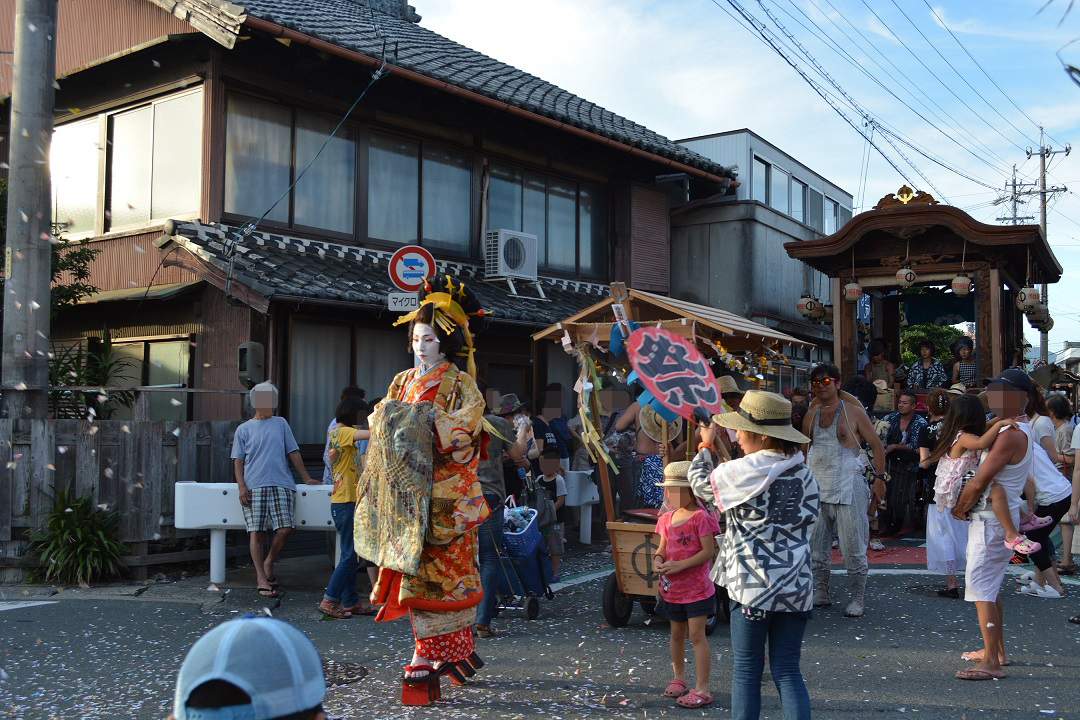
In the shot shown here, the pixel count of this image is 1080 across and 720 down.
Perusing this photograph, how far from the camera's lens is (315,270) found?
11.1 m

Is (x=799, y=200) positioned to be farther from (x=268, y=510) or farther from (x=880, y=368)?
(x=268, y=510)

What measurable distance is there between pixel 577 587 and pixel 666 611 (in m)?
3.61

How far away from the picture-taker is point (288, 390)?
36.2ft

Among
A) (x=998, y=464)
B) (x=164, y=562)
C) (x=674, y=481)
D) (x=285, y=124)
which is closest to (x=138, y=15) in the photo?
(x=285, y=124)

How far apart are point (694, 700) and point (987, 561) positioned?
201 centimetres

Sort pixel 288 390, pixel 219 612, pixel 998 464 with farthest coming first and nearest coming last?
pixel 288 390
pixel 219 612
pixel 998 464

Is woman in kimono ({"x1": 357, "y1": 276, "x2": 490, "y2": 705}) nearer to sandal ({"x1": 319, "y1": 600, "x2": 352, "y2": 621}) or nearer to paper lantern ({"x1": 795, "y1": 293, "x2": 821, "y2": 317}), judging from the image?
sandal ({"x1": 319, "y1": 600, "x2": 352, "y2": 621})

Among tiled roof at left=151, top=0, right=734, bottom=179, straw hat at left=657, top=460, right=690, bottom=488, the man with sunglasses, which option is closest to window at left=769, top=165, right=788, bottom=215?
tiled roof at left=151, top=0, right=734, bottom=179

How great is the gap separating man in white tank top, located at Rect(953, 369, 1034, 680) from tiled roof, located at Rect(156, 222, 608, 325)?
5.36 m

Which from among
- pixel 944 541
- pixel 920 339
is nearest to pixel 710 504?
pixel 944 541

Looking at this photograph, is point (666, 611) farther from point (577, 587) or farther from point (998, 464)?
point (577, 587)

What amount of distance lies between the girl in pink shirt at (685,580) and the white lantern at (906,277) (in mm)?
10087

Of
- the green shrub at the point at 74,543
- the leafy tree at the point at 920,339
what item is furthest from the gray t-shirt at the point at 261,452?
the leafy tree at the point at 920,339

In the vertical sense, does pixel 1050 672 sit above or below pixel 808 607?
below
